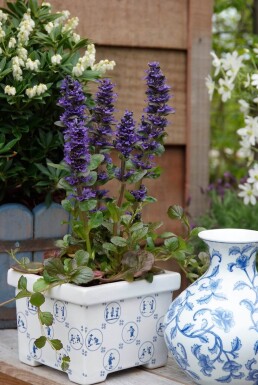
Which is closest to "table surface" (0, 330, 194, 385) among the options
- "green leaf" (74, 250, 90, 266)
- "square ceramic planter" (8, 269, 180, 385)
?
"square ceramic planter" (8, 269, 180, 385)

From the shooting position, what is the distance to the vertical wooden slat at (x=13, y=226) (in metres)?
2.00

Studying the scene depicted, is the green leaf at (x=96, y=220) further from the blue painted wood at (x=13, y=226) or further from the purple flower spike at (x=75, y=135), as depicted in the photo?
the blue painted wood at (x=13, y=226)

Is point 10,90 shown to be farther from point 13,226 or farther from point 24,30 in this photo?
point 13,226

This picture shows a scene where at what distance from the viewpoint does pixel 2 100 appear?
6.47 ft

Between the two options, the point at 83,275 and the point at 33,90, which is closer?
the point at 83,275

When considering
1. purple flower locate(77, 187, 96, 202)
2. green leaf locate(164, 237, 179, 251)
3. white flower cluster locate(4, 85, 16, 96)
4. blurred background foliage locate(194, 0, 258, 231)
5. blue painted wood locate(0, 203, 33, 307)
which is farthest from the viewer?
blurred background foliage locate(194, 0, 258, 231)

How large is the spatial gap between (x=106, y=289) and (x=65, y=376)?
8.7 inches

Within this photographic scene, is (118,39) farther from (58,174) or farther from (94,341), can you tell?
(94,341)

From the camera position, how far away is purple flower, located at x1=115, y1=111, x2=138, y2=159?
5.31 ft

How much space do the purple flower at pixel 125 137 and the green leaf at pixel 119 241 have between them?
165 millimetres

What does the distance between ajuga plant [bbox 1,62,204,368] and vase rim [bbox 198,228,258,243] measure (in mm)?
122

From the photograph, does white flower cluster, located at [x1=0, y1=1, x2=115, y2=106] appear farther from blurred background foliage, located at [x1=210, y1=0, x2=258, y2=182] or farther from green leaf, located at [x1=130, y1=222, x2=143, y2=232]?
blurred background foliage, located at [x1=210, y1=0, x2=258, y2=182]

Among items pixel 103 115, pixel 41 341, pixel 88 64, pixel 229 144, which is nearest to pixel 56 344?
pixel 41 341

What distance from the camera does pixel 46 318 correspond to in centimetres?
157
